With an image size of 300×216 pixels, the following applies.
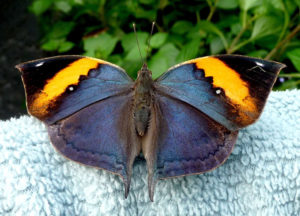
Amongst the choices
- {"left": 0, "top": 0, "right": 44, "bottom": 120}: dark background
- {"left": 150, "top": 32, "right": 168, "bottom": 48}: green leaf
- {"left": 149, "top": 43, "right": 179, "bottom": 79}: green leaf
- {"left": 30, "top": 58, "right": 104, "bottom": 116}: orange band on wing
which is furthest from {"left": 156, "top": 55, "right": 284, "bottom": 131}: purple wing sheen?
{"left": 0, "top": 0, "right": 44, "bottom": 120}: dark background

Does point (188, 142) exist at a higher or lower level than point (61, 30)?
higher

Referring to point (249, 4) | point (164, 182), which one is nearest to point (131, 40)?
point (249, 4)

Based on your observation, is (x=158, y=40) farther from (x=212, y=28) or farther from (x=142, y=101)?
(x=142, y=101)

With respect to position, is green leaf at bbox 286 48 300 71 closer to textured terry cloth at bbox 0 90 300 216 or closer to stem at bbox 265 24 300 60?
stem at bbox 265 24 300 60

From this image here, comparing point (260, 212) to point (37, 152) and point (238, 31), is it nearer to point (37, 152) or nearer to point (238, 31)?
point (37, 152)

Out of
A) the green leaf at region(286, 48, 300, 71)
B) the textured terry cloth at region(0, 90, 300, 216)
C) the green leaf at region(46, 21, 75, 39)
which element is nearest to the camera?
the textured terry cloth at region(0, 90, 300, 216)

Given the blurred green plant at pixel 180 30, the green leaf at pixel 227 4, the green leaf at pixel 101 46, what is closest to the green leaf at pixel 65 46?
the blurred green plant at pixel 180 30
